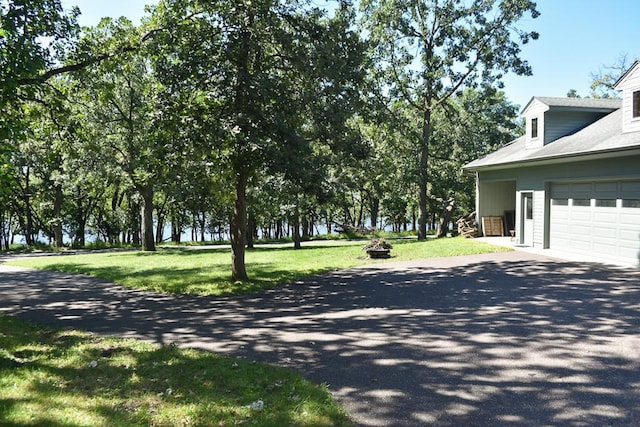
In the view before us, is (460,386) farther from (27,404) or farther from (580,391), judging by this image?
(27,404)

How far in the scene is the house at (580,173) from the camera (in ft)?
39.5

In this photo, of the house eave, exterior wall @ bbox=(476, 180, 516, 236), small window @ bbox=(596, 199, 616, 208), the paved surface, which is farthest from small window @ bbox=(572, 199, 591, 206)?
exterior wall @ bbox=(476, 180, 516, 236)

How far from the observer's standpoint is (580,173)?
45.2ft

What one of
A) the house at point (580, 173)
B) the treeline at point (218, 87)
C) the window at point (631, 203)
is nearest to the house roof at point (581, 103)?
the house at point (580, 173)

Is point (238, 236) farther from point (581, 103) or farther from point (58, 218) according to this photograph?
point (58, 218)

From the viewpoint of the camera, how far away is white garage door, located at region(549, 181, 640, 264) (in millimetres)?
11914

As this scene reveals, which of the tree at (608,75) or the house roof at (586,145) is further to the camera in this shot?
the tree at (608,75)

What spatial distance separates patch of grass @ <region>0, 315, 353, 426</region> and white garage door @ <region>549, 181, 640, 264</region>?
11.5 m

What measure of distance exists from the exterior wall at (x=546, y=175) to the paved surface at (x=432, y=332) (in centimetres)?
287

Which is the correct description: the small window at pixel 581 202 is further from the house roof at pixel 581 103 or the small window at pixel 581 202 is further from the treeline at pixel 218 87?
the treeline at pixel 218 87

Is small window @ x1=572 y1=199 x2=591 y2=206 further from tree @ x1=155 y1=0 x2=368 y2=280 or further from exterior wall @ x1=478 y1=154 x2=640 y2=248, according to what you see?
tree @ x1=155 y1=0 x2=368 y2=280

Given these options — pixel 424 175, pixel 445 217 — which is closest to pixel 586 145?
pixel 424 175

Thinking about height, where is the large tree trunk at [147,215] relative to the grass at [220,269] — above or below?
above

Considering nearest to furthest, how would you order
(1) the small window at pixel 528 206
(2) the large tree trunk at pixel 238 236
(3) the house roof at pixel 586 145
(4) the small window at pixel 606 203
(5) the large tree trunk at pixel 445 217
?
(3) the house roof at pixel 586 145, (2) the large tree trunk at pixel 238 236, (4) the small window at pixel 606 203, (1) the small window at pixel 528 206, (5) the large tree trunk at pixel 445 217
